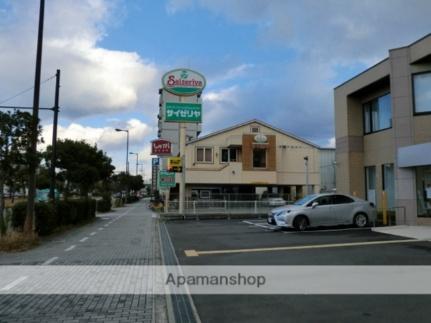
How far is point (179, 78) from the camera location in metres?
29.8

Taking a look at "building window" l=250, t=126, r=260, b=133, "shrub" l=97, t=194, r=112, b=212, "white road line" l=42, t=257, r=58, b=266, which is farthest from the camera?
"building window" l=250, t=126, r=260, b=133

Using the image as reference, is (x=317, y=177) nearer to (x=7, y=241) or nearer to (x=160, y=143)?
(x=160, y=143)

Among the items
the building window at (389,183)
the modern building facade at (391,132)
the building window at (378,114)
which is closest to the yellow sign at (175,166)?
the modern building facade at (391,132)

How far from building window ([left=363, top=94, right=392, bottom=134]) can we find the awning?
112 inches

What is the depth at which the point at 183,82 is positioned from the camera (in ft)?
97.7

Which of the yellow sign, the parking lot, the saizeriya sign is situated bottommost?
the parking lot

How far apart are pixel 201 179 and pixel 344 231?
33.0 metres

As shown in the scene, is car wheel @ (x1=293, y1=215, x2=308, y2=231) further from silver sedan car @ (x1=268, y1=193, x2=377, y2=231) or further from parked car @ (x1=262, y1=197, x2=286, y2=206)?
parked car @ (x1=262, y1=197, x2=286, y2=206)

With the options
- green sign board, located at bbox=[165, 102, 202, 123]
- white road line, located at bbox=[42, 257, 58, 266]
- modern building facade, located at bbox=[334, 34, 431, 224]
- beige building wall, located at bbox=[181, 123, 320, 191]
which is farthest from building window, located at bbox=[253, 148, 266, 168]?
white road line, located at bbox=[42, 257, 58, 266]

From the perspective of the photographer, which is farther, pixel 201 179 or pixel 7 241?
pixel 201 179

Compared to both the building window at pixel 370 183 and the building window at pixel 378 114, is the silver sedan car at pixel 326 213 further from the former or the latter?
the building window at pixel 378 114

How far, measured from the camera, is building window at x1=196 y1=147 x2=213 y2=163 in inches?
1980

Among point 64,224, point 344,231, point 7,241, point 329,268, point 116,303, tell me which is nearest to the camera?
point 116,303

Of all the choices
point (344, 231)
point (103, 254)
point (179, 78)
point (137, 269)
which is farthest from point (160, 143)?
point (137, 269)
